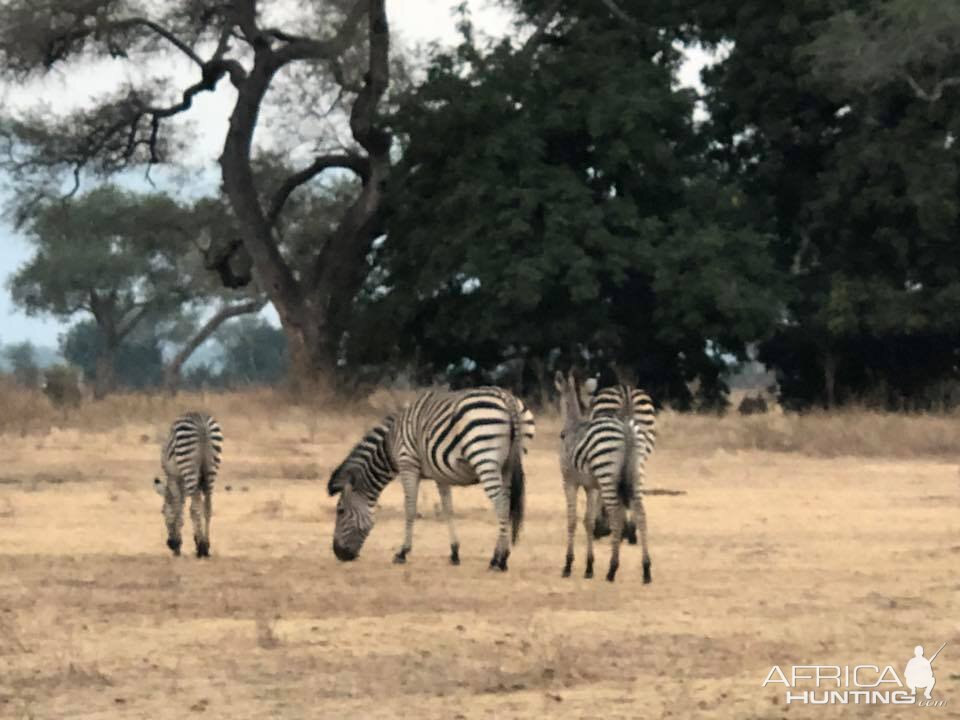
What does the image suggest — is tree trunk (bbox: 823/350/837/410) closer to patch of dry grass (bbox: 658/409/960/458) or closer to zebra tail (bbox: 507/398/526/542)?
patch of dry grass (bbox: 658/409/960/458)

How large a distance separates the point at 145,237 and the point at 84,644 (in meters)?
41.2

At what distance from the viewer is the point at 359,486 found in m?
14.2

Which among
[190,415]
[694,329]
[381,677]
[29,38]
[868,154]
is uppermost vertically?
[29,38]

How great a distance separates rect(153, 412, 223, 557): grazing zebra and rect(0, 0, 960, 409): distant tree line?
16.8 metres

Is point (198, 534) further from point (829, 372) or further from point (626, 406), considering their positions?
point (829, 372)

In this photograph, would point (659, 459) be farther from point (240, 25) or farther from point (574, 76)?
point (240, 25)

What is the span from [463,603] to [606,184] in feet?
76.0

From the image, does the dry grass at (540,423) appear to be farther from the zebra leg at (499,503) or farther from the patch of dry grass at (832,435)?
the zebra leg at (499,503)

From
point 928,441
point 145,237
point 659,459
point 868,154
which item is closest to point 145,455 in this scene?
point 659,459

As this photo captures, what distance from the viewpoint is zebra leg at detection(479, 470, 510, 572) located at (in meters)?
13.0

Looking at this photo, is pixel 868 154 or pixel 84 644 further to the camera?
pixel 868 154

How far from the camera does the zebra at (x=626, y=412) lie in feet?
49.4

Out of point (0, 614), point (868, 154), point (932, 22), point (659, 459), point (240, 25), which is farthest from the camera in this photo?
point (240, 25)

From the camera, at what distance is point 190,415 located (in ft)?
47.1
